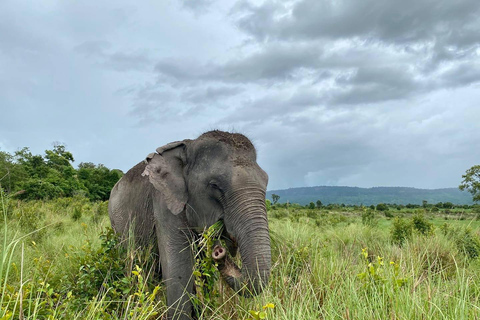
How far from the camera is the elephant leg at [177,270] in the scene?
14.9ft

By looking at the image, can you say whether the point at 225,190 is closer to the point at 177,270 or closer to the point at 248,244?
the point at 248,244

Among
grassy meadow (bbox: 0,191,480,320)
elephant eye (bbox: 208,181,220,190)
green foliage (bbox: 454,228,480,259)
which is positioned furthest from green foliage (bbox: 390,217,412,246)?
elephant eye (bbox: 208,181,220,190)

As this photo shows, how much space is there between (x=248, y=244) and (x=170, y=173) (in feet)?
4.48

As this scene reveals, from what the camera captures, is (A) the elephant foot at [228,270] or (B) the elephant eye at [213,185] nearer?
(A) the elephant foot at [228,270]

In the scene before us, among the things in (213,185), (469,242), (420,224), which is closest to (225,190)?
(213,185)

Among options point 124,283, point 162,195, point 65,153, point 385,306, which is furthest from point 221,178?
point 65,153

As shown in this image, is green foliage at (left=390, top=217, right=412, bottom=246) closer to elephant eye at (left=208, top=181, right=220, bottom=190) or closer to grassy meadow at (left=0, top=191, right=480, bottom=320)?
Result: grassy meadow at (left=0, top=191, right=480, bottom=320)

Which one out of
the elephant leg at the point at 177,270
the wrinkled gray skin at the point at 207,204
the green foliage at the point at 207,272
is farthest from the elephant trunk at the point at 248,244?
the elephant leg at the point at 177,270

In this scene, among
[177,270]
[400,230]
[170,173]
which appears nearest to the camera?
[177,270]

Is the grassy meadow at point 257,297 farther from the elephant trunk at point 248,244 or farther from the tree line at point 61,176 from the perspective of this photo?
the tree line at point 61,176

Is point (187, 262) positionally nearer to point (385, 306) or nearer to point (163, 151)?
point (163, 151)

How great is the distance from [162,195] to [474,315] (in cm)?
348

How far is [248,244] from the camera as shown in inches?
162

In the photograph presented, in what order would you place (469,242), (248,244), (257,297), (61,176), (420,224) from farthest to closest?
(61,176)
(420,224)
(469,242)
(248,244)
(257,297)
